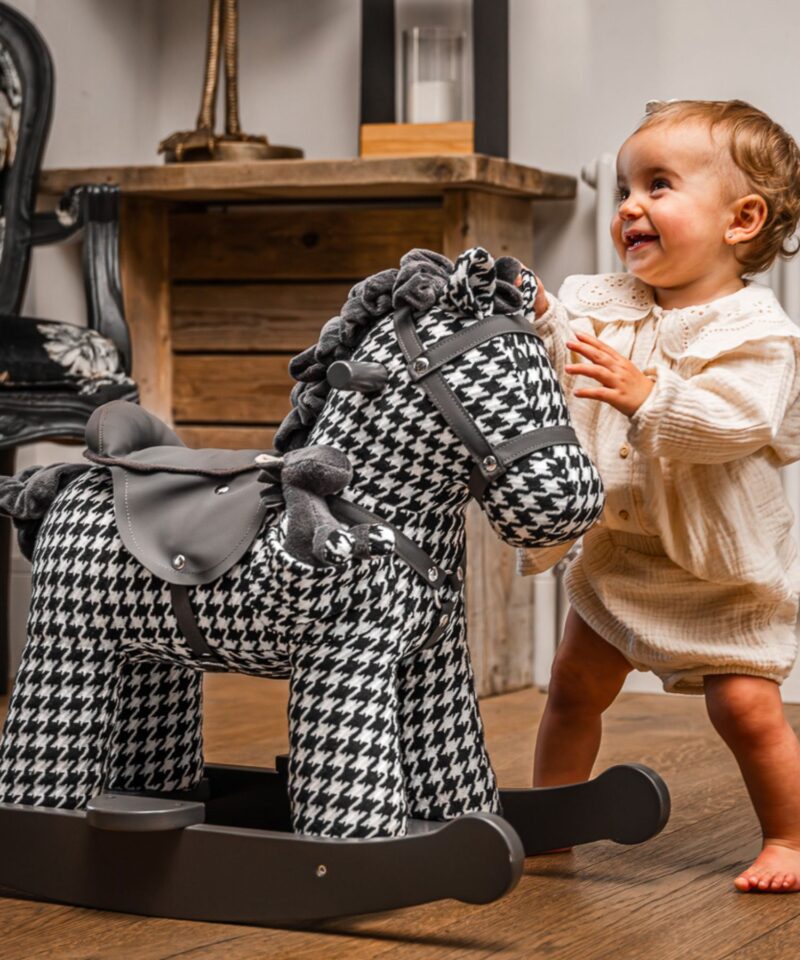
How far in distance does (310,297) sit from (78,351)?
0.49m

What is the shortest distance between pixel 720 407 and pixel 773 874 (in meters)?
0.36

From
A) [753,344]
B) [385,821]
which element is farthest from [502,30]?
[385,821]

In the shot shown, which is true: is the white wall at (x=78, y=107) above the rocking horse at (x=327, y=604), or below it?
above

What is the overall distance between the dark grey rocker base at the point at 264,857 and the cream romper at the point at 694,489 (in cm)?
14

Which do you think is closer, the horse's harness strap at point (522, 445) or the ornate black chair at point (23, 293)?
the horse's harness strap at point (522, 445)

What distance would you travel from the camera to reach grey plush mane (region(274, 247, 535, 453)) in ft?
3.27

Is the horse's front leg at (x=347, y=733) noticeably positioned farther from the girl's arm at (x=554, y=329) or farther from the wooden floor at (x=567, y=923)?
the girl's arm at (x=554, y=329)

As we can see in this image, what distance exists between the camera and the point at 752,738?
116cm

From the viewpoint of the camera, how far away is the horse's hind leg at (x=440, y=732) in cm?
107

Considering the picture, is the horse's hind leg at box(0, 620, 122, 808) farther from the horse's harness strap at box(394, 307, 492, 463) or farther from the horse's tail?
the horse's harness strap at box(394, 307, 492, 463)

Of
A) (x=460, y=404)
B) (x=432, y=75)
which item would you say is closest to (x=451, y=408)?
(x=460, y=404)

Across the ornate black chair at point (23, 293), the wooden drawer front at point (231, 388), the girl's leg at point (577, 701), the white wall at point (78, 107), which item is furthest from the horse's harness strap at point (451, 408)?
the white wall at point (78, 107)

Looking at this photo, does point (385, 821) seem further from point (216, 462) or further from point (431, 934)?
point (216, 462)

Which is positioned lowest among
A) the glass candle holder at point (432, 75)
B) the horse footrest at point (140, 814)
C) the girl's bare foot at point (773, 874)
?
the girl's bare foot at point (773, 874)
